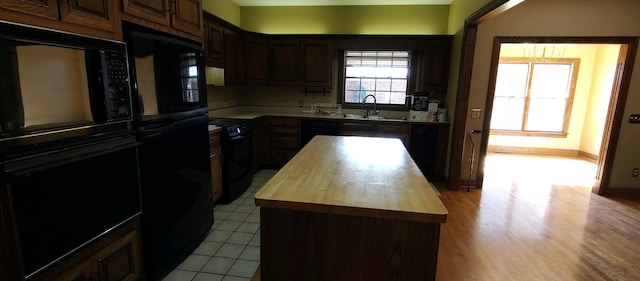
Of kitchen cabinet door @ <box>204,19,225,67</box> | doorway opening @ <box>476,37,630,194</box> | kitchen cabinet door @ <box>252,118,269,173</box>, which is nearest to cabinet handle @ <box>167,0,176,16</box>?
kitchen cabinet door @ <box>204,19,225,67</box>

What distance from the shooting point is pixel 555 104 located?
6234 mm

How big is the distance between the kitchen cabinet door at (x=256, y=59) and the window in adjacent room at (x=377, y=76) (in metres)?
1.34

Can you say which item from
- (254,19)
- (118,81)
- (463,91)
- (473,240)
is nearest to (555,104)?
(463,91)

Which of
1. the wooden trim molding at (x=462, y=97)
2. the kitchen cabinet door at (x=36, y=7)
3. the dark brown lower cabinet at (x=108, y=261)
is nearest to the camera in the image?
the kitchen cabinet door at (x=36, y=7)

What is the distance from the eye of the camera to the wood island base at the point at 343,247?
1222mm

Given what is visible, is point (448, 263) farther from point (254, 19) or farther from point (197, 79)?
point (254, 19)

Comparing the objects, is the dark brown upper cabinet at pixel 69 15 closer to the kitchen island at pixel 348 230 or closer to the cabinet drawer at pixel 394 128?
the kitchen island at pixel 348 230

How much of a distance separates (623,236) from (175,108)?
4111 mm

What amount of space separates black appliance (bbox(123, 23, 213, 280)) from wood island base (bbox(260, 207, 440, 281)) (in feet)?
3.15

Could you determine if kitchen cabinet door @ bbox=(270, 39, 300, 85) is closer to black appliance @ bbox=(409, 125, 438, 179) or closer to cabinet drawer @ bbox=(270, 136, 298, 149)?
cabinet drawer @ bbox=(270, 136, 298, 149)

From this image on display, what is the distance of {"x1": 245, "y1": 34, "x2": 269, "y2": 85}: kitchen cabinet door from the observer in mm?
4438

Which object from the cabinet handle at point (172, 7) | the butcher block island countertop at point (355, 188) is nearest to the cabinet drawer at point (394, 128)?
the butcher block island countertop at point (355, 188)

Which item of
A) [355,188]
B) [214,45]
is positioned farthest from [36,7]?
[214,45]

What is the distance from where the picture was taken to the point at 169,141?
1.96 meters
